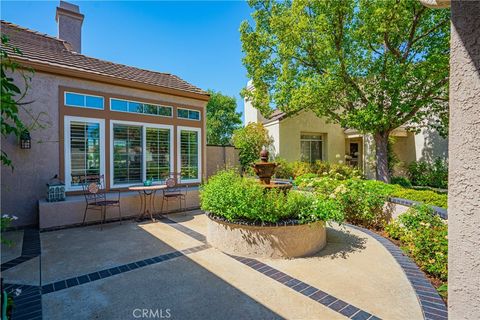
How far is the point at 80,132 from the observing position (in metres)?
8.19

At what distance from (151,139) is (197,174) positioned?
8.05 feet

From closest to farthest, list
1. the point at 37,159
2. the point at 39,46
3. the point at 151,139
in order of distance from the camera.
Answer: the point at 37,159, the point at 39,46, the point at 151,139

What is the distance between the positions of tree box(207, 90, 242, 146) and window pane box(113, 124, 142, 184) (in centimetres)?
1950

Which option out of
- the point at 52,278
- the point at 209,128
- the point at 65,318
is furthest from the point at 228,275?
the point at 209,128

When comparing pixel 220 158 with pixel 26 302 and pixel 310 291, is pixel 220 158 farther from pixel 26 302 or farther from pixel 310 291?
pixel 26 302

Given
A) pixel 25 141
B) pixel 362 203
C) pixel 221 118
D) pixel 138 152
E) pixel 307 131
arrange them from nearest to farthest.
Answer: pixel 25 141
pixel 362 203
pixel 138 152
pixel 307 131
pixel 221 118

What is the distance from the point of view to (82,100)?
324 inches

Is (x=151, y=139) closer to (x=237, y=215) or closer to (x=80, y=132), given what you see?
(x=80, y=132)

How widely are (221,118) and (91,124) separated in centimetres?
2144

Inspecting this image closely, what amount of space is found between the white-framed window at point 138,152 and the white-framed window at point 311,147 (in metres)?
8.98

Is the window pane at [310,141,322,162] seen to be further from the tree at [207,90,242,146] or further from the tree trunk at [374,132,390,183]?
the tree at [207,90,242,146]

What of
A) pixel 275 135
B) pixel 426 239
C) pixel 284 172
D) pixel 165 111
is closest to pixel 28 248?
pixel 165 111

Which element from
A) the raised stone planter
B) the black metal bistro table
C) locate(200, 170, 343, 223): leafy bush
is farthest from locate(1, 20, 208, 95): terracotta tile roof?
the raised stone planter

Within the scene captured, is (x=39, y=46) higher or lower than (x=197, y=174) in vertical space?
higher
